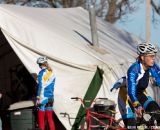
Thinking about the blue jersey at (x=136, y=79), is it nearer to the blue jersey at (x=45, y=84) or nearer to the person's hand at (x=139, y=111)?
the person's hand at (x=139, y=111)

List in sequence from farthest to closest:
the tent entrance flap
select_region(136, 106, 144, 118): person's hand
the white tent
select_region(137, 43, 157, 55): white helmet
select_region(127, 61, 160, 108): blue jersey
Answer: the tent entrance flap
the white tent
select_region(137, 43, 157, 55): white helmet
select_region(127, 61, 160, 108): blue jersey
select_region(136, 106, 144, 118): person's hand

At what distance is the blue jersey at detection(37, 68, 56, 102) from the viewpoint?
1193 centimetres

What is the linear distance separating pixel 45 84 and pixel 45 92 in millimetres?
182

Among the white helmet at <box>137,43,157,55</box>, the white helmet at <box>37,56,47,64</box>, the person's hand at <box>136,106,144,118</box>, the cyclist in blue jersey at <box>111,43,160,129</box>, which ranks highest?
the white helmet at <box>37,56,47,64</box>

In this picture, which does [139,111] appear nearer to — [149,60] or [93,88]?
[149,60]

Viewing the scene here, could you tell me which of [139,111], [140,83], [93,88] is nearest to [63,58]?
[93,88]

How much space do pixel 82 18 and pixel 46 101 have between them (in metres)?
6.46

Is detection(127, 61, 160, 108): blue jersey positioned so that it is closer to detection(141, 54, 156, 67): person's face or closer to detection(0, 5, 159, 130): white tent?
detection(141, 54, 156, 67): person's face

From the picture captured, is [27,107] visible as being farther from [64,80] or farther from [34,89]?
[34,89]

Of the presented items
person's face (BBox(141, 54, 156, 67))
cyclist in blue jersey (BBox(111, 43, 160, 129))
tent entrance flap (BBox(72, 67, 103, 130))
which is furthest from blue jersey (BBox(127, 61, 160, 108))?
tent entrance flap (BBox(72, 67, 103, 130))

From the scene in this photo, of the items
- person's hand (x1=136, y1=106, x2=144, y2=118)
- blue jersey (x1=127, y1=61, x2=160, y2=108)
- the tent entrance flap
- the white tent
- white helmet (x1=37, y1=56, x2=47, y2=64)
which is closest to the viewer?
person's hand (x1=136, y1=106, x2=144, y2=118)

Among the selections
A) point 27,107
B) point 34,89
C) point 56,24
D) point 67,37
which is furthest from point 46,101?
point 34,89

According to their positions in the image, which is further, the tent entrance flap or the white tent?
the tent entrance flap

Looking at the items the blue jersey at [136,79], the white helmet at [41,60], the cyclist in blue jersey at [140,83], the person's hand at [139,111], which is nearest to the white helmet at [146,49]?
the cyclist in blue jersey at [140,83]
